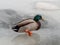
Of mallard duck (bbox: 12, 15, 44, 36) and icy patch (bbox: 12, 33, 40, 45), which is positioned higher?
mallard duck (bbox: 12, 15, 44, 36)

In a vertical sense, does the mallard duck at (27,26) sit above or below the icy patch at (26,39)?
above

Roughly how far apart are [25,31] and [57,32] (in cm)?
15

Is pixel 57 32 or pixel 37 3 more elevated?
pixel 37 3

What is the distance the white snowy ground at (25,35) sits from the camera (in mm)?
650

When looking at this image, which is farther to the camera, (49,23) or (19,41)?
(49,23)

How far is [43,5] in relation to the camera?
3.05 ft

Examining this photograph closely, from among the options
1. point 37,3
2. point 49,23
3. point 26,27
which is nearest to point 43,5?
point 37,3

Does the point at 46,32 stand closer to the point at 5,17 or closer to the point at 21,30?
the point at 21,30

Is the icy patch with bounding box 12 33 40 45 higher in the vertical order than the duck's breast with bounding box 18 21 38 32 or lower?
lower

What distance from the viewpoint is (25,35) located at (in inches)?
26.9

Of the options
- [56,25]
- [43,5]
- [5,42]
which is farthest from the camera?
[43,5]

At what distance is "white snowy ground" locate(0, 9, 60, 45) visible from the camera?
0.65 m

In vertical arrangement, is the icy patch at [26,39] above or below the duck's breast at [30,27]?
below

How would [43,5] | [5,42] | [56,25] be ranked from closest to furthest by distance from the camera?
[5,42]
[56,25]
[43,5]
